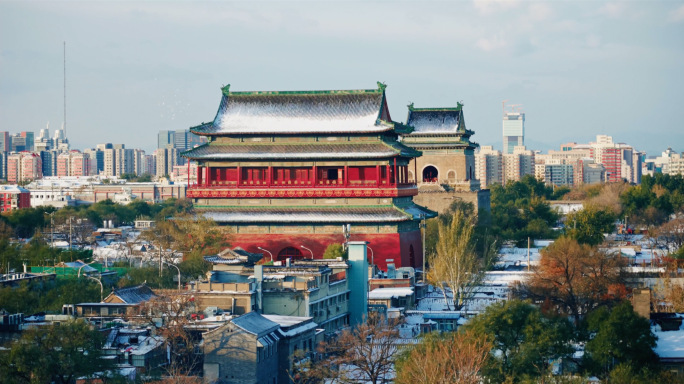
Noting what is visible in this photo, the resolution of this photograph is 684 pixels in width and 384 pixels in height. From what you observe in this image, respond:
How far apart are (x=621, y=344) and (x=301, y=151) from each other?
4514 cm

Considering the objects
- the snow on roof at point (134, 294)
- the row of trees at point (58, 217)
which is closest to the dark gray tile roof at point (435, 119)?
the row of trees at point (58, 217)

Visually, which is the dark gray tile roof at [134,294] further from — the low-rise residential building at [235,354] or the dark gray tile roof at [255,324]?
the low-rise residential building at [235,354]

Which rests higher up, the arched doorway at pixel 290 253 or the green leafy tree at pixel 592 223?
the green leafy tree at pixel 592 223

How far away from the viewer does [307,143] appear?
91562mm

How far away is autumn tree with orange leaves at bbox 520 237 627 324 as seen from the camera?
217 ft

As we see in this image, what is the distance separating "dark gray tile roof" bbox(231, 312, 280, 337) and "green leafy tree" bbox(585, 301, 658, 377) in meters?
12.7

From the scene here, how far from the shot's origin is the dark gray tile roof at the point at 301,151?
294 feet

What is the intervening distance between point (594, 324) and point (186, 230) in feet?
134

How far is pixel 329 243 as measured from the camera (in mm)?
89812

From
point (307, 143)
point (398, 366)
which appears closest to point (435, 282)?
point (307, 143)

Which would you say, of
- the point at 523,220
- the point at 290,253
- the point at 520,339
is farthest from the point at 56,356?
the point at 523,220

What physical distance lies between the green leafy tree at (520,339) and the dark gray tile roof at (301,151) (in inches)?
1492

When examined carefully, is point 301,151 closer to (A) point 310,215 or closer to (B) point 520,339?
(A) point 310,215

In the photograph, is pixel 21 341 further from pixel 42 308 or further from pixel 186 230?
pixel 186 230
